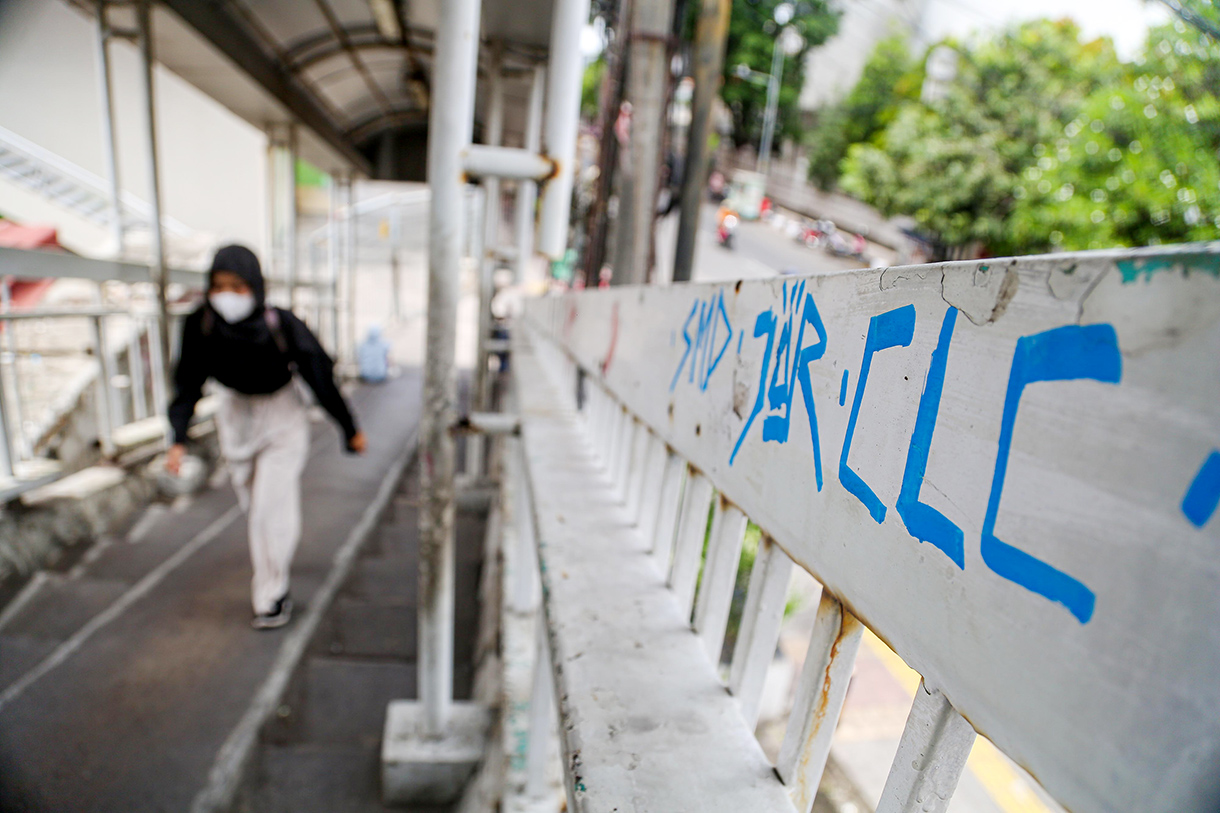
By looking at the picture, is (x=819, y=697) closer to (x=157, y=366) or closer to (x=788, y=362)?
(x=788, y=362)

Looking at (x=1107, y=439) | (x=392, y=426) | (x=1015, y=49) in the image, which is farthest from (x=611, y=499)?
(x=1015, y=49)

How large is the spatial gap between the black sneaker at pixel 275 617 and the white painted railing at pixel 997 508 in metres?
3.00

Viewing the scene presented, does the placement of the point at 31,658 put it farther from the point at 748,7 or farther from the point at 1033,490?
the point at 748,7

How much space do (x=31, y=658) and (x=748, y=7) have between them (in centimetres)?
3897

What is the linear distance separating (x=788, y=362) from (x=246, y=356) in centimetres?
304

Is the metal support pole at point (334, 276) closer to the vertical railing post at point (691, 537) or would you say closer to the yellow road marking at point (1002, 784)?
the yellow road marking at point (1002, 784)

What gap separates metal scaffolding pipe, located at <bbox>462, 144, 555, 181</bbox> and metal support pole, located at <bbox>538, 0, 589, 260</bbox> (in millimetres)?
42

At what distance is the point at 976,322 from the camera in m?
0.49

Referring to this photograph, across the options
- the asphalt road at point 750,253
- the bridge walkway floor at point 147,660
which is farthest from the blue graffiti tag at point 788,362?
the asphalt road at point 750,253

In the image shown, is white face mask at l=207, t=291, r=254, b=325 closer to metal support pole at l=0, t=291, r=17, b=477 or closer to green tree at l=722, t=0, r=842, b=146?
metal support pole at l=0, t=291, r=17, b=477

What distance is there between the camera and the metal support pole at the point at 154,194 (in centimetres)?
446

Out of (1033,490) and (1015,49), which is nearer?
(1033,490)

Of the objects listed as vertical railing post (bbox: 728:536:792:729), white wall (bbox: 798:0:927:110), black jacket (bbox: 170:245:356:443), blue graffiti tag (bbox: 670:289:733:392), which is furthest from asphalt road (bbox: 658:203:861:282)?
vertical railing post (bbox: 728:536:792:729)

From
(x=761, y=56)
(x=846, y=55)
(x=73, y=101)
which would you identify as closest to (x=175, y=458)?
(x=73, y=101)
